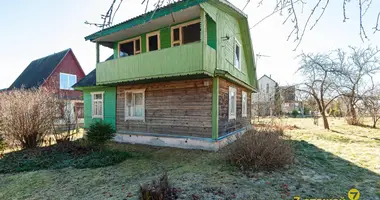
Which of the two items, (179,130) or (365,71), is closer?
(179,130)

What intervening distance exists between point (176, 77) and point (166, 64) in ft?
2.66

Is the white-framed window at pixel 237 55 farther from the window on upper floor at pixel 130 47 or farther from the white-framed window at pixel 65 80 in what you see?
the white-framed window at pixel 65 80

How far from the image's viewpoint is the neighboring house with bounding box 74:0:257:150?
7.54 m

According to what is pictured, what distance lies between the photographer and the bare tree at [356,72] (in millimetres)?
16188

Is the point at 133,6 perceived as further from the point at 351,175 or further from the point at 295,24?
the point at 351,175

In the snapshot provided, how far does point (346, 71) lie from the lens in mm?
16109

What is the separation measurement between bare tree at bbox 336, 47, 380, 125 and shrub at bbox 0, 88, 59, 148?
20.0 meters

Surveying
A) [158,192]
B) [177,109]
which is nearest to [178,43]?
[177,109]

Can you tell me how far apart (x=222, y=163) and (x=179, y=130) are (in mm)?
3253

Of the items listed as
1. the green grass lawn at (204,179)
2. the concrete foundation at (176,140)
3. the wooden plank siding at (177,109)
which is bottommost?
the green grass lawn at (204,179)

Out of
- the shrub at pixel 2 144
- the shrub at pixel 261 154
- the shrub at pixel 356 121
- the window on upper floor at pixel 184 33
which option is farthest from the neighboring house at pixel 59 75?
the shrub at pixel 356 121

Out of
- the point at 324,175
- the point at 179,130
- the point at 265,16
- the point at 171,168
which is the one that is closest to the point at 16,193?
the point at 171,168

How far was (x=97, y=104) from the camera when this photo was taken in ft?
39.3

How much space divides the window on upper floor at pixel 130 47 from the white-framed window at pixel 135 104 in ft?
7.19
